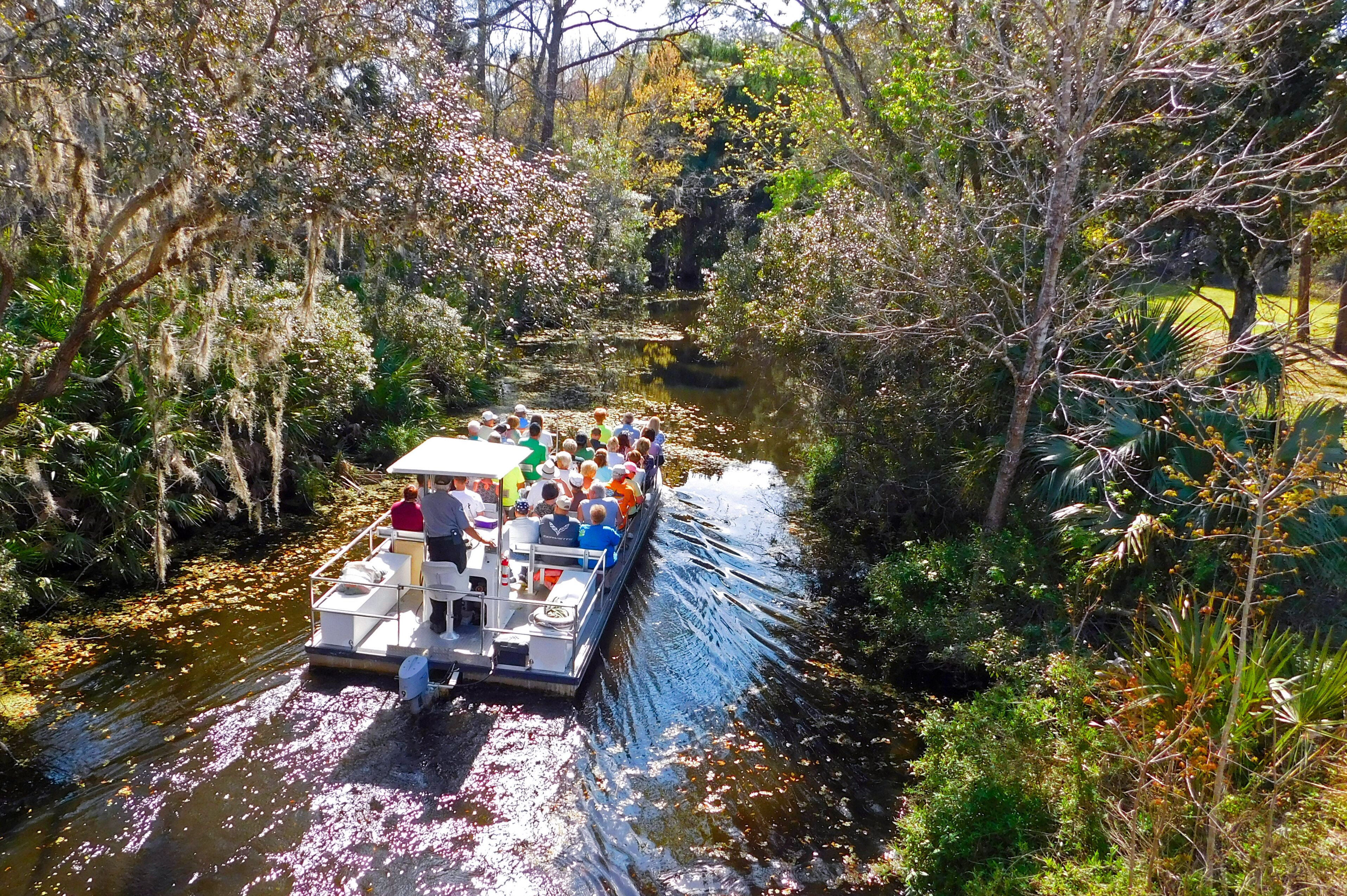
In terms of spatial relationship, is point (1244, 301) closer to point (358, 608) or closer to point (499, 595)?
point (499, 595)

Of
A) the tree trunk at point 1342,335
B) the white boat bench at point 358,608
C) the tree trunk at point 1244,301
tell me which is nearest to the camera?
the white boat bench at point 358,608

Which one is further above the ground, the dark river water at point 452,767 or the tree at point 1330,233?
the tree at point 1330,233

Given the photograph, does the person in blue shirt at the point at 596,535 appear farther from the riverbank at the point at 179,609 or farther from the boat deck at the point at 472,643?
the riverbank at the point at 179,609

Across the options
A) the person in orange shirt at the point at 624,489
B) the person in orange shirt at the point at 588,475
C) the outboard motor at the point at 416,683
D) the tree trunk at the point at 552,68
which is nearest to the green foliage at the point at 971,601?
the person in orange shirt at the point at 624,489

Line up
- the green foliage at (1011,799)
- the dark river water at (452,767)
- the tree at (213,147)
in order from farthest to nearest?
1. the tree at (213,147)
2. the dark river water at (452,767)
3. the green foliage at (1011,799)

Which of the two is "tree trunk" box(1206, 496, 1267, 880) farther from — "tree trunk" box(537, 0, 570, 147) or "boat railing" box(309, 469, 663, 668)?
"tree trunk" box(537, 0, 570, 147)

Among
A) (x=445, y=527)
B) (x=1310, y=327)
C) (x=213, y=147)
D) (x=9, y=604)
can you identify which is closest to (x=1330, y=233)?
(x=1310, y=327)

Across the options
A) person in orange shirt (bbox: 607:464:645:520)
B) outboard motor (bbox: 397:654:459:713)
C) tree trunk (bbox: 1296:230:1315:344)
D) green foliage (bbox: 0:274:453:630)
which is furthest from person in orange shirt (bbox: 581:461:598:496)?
tree trunk (bbox: 1296:230:1315:344)
